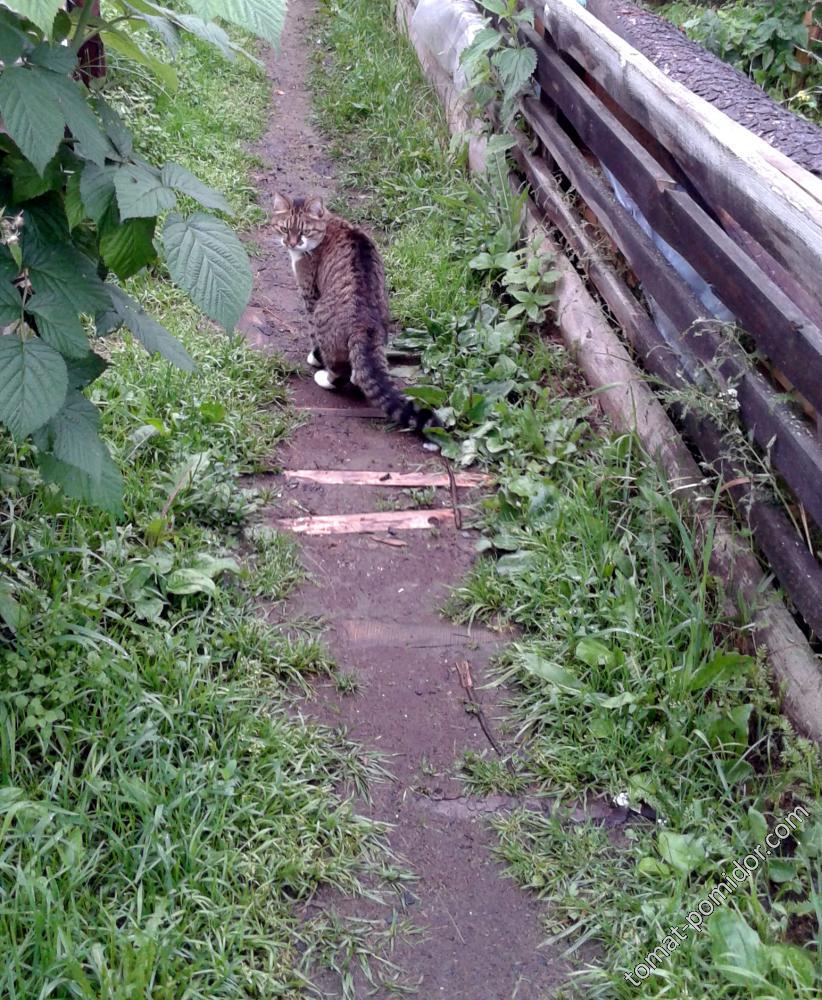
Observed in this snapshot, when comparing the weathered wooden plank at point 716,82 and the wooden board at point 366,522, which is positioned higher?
the weathered wooden plank at point 716,82

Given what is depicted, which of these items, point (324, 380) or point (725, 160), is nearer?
point (725, 160)

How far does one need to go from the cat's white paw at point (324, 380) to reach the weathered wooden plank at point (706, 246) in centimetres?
158

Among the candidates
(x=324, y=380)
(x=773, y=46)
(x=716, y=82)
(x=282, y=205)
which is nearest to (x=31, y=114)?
(x=324, y=380)

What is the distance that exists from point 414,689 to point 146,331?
1399 millimetres

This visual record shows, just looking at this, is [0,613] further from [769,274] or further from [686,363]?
[769,274]

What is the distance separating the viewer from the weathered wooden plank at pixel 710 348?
274cm

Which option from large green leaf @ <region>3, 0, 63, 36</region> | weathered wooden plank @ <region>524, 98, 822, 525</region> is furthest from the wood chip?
large green leaf @ <region>3, 0, 63, 36</region>

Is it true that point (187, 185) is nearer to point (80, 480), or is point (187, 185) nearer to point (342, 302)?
point (80, 480)

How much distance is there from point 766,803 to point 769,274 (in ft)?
5.69

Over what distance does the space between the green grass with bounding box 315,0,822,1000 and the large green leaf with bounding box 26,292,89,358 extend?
5.29ft

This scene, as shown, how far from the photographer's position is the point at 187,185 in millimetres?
2174

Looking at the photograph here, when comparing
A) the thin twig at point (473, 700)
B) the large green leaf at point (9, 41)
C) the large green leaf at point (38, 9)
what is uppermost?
the large green leaf at point (38, 9)

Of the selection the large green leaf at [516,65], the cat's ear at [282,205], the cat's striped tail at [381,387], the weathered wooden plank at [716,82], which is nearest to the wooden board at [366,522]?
the cat's striped tail at [381,387]

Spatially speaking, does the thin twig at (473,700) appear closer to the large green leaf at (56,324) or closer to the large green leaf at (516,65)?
the large green leaf at (56,324)
